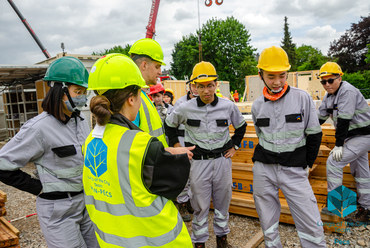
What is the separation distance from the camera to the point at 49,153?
2.19 meters

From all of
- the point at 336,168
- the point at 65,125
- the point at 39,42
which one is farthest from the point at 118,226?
the point at 39,42

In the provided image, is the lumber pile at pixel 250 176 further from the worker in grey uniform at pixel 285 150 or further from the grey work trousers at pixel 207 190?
the worker in grey uniform at pixel 285 150

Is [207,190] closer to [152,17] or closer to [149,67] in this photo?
[149,67]

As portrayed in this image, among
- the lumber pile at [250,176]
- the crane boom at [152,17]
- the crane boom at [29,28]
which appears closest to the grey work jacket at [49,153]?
the lumber pile at [250,176]

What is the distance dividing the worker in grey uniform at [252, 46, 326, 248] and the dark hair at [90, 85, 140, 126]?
1.81 metres

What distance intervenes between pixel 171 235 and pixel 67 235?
126 centimetres

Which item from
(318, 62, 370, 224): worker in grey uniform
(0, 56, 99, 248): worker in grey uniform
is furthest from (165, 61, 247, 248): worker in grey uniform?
(318, 62, 370, 224): worker in grey uniform

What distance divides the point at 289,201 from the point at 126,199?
6.78ft

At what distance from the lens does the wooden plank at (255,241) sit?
335 centimetres

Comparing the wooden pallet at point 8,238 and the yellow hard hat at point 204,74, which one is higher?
the yellow hard hat at point 204,74

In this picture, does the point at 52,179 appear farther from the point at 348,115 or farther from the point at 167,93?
the point at 167,93

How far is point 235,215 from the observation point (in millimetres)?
4484

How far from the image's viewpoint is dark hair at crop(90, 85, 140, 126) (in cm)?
135

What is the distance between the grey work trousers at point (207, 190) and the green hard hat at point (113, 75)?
83.7 inches
